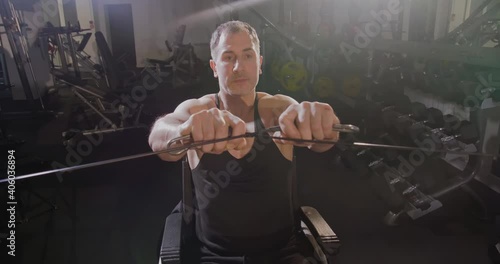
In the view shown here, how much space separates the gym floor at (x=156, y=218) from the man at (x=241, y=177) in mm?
800

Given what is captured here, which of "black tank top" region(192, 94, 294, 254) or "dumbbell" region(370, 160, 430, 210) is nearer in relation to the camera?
"black tank top" region(192, 94, 294, 254)

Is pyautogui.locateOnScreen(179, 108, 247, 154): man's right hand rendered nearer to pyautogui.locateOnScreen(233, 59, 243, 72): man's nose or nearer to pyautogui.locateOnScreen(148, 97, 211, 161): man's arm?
pyautogui.locateOnScreen(148, 97, 211, 161): man's arm

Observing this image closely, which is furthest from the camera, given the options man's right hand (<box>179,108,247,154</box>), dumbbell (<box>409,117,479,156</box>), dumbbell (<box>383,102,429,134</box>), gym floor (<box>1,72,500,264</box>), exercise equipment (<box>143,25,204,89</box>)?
exercise equipment (<box>143,25,204,89</box>)

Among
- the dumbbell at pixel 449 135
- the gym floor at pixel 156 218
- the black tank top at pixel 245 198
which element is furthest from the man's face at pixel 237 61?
the dumbbell at pixel 449 135

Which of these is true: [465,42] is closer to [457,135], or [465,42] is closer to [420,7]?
[420,7]

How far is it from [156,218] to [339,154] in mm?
1559

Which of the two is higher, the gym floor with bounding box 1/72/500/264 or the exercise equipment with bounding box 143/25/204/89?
the exercise equipment with bounding box 143/25/204/89

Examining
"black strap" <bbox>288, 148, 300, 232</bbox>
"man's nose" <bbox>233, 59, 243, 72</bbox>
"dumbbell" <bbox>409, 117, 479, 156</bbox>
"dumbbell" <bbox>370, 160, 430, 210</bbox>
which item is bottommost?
"dumbbell" <bbox>370, 160, 430, 210</bbox>

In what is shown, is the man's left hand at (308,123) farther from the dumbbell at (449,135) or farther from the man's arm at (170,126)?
the dumbbell at (449,135)

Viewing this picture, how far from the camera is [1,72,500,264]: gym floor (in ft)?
6.23

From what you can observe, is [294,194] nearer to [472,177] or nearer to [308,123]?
[308,123]

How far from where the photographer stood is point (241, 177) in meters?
1.04

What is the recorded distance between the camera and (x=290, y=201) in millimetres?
1116

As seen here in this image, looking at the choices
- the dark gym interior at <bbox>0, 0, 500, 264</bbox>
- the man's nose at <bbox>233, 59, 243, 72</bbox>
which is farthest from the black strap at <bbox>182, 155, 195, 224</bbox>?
the man's nose at <bbox>233, 59, 243, 72</bbox>
